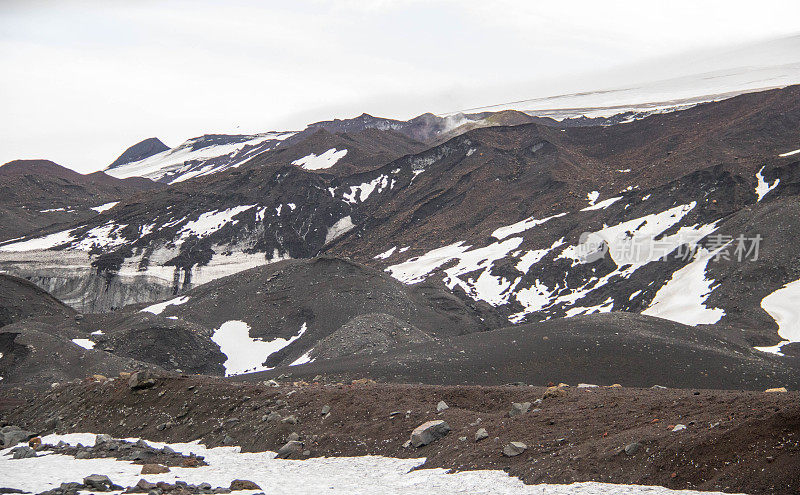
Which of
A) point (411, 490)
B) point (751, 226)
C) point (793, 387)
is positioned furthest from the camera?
point (751, 226)

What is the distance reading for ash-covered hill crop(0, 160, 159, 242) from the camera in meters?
113

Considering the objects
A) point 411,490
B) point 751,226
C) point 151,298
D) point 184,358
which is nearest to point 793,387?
point 411,490

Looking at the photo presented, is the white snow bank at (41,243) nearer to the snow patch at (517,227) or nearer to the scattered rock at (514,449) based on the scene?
the snow patch at (517,227)

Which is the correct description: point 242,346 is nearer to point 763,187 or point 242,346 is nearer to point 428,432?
point 428,432

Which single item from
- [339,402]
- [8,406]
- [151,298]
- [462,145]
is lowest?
[151,298]

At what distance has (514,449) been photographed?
13.7 m

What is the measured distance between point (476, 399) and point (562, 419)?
169 inches

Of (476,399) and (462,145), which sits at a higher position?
(462,145)

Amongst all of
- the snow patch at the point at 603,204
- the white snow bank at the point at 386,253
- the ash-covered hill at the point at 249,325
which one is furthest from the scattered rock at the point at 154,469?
the white snow bank at the point at 386,253

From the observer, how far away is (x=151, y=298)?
280ft

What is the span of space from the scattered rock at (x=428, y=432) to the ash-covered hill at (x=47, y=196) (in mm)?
102058

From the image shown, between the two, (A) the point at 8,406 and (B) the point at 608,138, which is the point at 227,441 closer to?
(A) the point at 8,406

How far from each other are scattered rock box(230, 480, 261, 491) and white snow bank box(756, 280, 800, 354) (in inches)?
1429

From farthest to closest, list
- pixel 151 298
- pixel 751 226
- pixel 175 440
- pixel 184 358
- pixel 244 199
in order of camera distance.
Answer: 1. pixel 244 199
2. pixel 151 298
3. pixel 751 226
4. pixel 184 358
5. pixel 175 440
